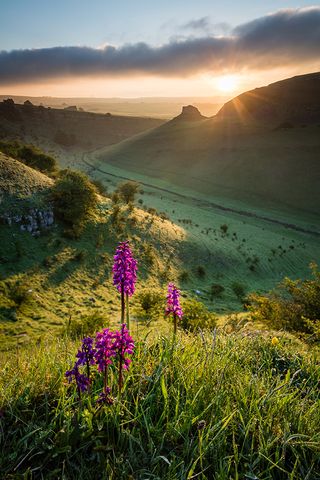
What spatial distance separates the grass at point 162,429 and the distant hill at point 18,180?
72.7ft

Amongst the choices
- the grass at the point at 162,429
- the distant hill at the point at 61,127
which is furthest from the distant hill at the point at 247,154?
the grass at the point at 162,429

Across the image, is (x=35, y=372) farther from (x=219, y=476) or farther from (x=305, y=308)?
(x=305, y=308)

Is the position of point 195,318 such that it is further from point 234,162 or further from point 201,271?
point 234,162

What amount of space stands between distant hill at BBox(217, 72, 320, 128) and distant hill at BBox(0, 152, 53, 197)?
315 ft

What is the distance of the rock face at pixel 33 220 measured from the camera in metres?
20.9

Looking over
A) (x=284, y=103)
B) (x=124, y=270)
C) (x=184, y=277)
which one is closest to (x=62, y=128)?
(x=284, y=103)

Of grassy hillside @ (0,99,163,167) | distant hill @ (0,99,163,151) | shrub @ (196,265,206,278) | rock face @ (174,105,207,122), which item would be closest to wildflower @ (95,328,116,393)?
shrub @ (196,265,206,278)

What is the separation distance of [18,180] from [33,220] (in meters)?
5.02

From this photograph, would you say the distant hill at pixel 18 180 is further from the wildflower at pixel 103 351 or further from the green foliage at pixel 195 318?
the wildflower at pixel 103 351

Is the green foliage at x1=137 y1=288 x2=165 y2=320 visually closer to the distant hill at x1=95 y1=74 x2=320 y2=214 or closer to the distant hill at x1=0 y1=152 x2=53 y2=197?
the distant hill at x1=0 y1=152 x2=53 y2=197

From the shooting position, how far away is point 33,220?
Result: 859 inches

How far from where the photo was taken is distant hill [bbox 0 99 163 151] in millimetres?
110750

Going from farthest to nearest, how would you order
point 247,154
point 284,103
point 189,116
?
point 189,116 < point 284,103 < point 247,154

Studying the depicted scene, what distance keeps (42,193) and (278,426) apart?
25055mm
